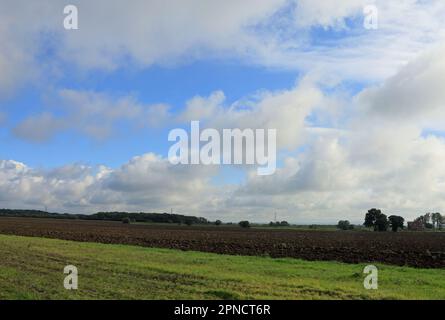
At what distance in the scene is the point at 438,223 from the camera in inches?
7579

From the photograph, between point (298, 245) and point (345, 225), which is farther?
point (345, 225)

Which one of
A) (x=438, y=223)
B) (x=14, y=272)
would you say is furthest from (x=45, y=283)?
(x=438, y=223)

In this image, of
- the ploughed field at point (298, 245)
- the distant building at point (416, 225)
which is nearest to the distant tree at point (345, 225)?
the distant building at point (416, 225)

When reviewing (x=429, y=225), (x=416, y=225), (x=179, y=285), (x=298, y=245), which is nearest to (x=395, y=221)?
(x=416, y=225)

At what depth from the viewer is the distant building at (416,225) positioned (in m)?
169

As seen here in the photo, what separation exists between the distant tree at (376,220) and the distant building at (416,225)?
2730 centimetres

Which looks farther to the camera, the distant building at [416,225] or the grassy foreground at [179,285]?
the distant building at [416,225]

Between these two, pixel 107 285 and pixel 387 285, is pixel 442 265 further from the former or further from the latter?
pixel 107 285

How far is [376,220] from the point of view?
14388 cm

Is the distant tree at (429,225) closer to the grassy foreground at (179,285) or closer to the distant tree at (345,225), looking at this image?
the distant tree at (345,225)

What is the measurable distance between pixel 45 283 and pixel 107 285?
1.97m

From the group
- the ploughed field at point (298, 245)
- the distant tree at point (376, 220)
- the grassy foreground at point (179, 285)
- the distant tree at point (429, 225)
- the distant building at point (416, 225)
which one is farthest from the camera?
the distant tree at point (429, 225)

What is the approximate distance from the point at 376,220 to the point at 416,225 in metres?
36.3

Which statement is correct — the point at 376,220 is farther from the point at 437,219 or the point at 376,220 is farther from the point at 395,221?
the point at 437,219
